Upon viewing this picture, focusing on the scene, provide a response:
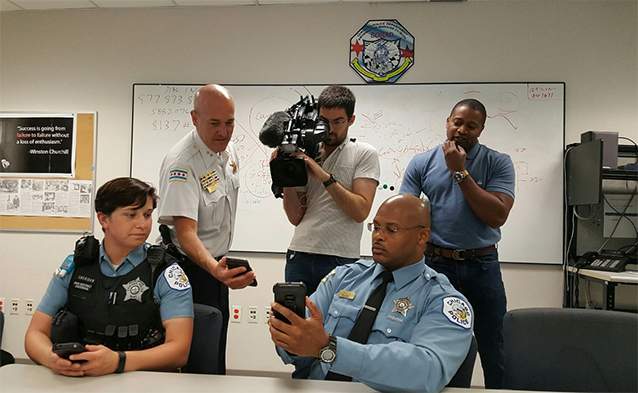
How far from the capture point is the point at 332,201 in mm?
2119

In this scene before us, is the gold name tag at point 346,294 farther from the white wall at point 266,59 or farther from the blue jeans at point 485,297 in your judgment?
the white wall at point 266,59

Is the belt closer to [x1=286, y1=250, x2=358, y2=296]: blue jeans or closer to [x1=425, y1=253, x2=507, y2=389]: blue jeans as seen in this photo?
[x1=425, y1=253, x2=507, y2=389]: blue jeans

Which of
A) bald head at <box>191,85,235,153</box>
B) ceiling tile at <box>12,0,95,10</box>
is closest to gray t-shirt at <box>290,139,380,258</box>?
bald head at <box>191,85,235,153</box>

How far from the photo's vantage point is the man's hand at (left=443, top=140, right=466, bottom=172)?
2.18m

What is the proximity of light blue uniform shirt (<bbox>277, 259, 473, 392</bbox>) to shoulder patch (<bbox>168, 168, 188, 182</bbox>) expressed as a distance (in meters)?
0.75

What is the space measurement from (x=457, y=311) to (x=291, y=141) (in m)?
0.93

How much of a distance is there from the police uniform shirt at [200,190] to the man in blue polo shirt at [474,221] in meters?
0.97

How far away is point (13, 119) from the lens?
404cm

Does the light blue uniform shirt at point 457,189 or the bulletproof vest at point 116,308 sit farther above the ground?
the light blue uniform shirt at point 457,189

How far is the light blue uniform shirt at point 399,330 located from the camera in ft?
3.95

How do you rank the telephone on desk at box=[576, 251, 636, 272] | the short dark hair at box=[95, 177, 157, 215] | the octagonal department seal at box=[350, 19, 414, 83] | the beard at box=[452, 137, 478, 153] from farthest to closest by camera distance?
the octagonal department seal at box=[350, 19, 414, 83] < the telephone on desk at box=[576, 251, 636, 272] < the beard at box=[452, 137, 478, 153] < the short dark hair at box=[95, 177, 157, 215]

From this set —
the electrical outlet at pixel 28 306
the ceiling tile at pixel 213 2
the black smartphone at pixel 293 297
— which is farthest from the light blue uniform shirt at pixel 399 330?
the electrical outlet at pixel 28 306

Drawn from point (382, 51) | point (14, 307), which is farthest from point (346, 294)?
point (14, 307)

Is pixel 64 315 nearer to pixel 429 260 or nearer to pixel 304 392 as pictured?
pixel 304 392
